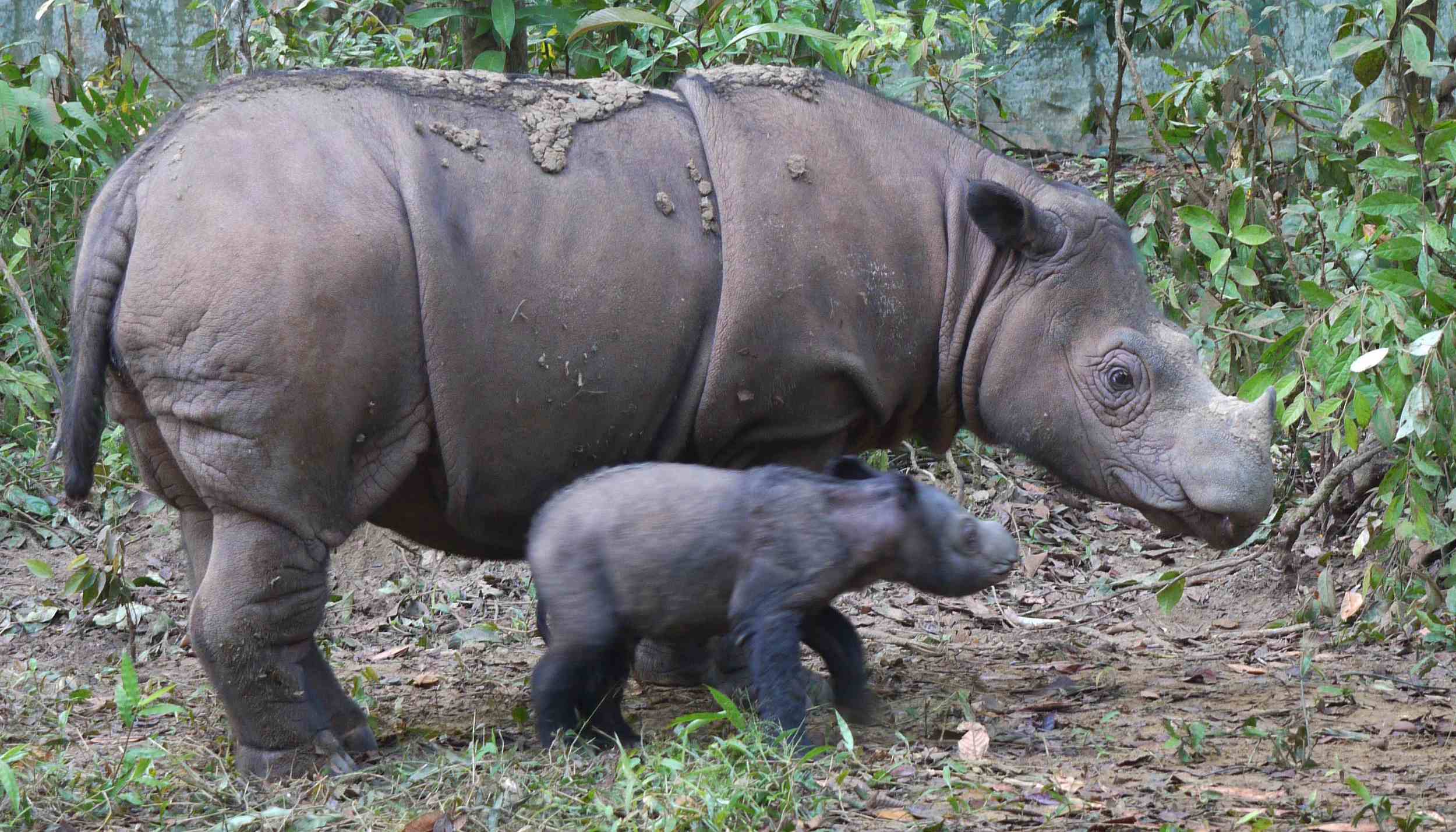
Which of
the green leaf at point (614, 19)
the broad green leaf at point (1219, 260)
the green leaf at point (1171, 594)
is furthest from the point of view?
the green leaf at point (614, 19)

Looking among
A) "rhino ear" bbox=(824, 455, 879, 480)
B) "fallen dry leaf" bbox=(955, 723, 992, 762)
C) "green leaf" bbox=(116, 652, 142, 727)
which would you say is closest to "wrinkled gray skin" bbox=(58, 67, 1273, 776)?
"green leaf" bbox=(116, 652, 142, 727)

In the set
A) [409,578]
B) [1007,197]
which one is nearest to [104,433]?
[409,578]

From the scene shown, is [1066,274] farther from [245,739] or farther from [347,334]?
[245,739]

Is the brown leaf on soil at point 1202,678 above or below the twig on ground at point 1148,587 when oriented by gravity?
above

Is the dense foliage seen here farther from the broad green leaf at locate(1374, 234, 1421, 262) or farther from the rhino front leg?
the rhino front leg

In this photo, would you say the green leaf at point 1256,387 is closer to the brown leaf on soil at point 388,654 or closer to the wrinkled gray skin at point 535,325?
the wrinkled gray skin at point 535,325

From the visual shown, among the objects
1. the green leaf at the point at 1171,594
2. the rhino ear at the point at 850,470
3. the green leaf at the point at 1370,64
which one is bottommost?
the green leaf at the point at 1171,594

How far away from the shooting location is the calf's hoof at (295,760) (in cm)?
423

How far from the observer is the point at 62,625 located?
6250mm

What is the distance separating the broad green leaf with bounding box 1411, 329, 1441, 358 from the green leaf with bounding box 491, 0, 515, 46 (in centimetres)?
363

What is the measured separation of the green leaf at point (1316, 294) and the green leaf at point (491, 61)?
11.0 feet

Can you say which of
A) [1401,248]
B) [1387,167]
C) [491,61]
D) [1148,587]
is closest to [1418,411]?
[1401,248]

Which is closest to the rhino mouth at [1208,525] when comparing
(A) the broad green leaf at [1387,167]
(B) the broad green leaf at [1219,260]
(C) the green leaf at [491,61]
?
(B) the broad green leaf at [1219,260]

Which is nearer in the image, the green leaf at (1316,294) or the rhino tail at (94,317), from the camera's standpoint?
the rhino tail at (94,317)
